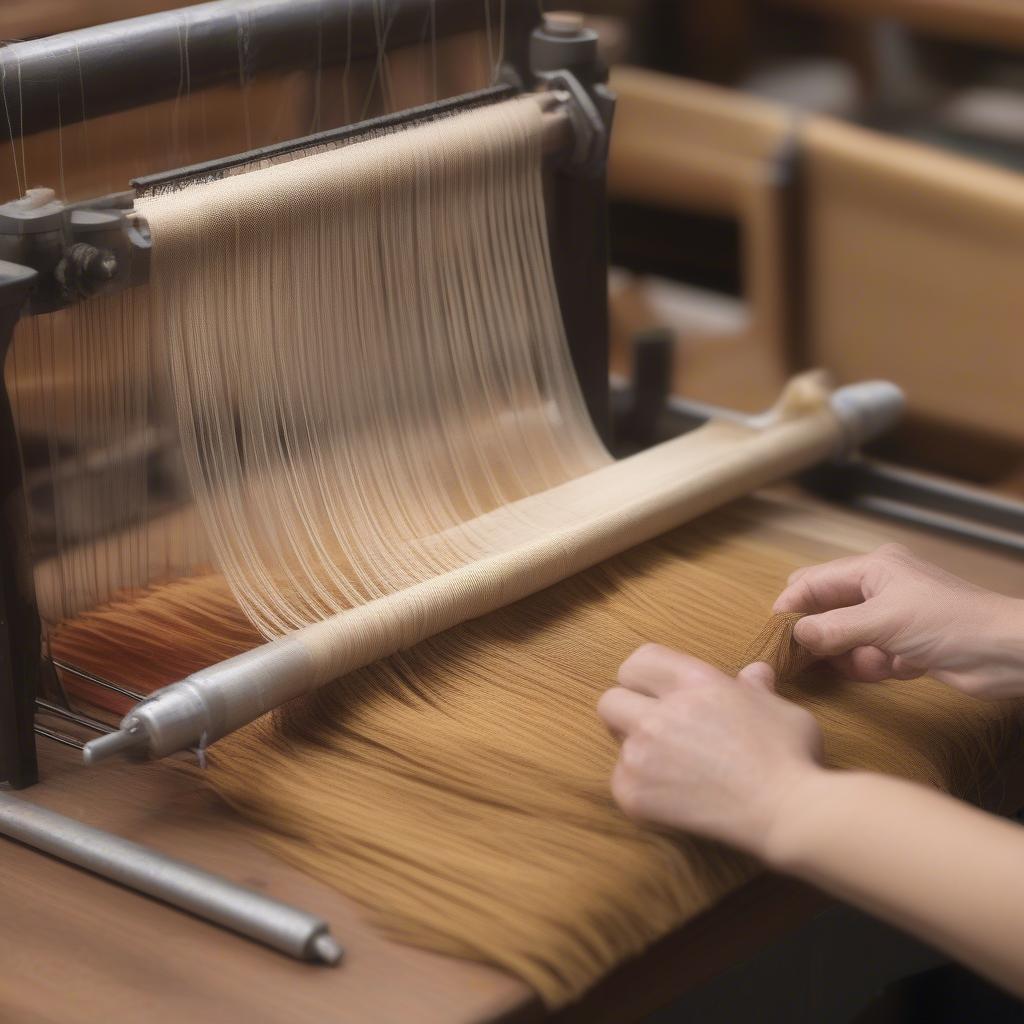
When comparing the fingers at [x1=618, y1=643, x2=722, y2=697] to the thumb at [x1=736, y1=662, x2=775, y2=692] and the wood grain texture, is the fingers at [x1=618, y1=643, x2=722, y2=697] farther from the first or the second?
the wood grain texture

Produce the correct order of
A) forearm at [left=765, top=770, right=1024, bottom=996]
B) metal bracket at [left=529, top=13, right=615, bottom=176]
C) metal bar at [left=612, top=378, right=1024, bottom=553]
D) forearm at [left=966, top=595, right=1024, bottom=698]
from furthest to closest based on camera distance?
metal bar at [left=612, top=378, right=1024, bottom=553]
metal bracket at [left=529, top=13, right=615, bottom=176]
forearm at [left=966, top=595, right=1024, bottom=698]
forearm at [left=765, top=770, right=1024, bottom=996]

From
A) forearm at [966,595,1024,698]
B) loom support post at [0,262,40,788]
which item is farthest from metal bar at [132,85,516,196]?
forearm at [966,595,1024,698]

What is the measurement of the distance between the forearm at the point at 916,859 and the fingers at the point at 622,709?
11cm

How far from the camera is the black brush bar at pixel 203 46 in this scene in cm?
107

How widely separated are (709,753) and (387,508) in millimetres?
387

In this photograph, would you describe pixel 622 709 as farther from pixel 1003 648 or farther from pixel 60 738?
pixel 60 738

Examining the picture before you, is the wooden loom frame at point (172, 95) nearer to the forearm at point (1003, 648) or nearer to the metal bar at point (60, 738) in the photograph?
the metal bar at point (60, 738)

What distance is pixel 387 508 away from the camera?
1.23 meters

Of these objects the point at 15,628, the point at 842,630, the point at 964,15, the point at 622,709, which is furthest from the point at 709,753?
the point at 964,15

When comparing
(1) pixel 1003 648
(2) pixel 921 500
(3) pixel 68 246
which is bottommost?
(2) pixel 921 500

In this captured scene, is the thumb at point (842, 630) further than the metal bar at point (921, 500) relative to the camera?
No

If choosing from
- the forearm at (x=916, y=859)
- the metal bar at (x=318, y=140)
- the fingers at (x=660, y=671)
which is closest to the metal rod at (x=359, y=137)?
the metal bar at (x=318, y=140)

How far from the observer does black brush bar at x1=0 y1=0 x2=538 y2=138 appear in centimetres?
107

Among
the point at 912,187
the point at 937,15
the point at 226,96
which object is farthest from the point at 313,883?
the point at 937,15
